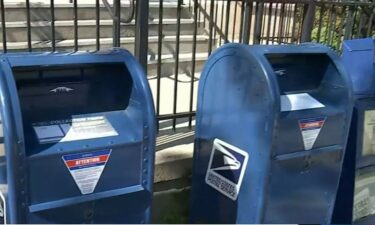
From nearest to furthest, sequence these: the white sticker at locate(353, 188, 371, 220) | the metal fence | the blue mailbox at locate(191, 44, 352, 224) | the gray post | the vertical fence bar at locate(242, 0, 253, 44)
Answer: the blue mailbox at locate(191, 44, 352, 224), the white sticker at locate(353, 188, 371, 220), the metal fence, the vertical fence bar at locate(242, 0, 253, 44), the gray post

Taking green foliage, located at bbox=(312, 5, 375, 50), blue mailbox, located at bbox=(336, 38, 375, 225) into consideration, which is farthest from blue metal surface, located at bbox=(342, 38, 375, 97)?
green foliage, located at bbox=(312, 5, 375, 50)

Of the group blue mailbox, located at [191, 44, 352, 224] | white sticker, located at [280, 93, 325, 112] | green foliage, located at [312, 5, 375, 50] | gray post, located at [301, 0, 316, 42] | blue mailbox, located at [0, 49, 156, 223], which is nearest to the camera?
blue mailbox, located at [0, 49, 156, 223]

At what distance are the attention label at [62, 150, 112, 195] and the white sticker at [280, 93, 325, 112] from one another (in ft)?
3.25

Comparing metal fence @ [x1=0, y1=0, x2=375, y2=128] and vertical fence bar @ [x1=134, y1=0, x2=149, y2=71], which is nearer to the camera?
vertical fence bar @ [x1=134, y1=0, x2=149, y2=71]

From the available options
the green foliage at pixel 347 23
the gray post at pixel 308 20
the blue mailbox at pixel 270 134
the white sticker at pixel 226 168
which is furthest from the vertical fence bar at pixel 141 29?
the green foliage at pixel 347 23

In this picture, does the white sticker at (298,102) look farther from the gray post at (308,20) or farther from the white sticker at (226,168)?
the gray post at (308,20)

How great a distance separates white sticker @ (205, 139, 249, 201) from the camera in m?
2.48

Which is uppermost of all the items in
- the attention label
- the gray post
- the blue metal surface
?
the gray post

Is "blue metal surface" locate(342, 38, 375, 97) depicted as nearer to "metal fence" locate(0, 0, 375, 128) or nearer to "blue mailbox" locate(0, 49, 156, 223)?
"metal fence" locate(0, 0, 375, 128)

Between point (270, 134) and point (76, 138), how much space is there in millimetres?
938

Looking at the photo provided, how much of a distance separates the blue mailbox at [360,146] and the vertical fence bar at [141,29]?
1.29 m

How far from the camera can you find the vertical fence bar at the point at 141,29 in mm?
2955

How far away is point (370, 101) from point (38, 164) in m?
2.01

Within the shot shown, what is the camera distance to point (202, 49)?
628 cm
